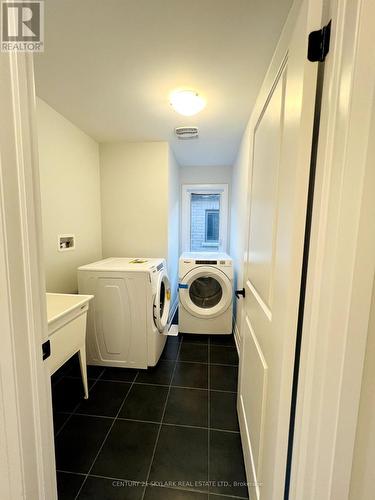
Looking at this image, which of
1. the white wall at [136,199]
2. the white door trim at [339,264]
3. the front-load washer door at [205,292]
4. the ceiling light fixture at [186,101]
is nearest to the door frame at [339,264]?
the white door trim at [339,264]

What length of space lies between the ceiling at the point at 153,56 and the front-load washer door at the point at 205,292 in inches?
60.6

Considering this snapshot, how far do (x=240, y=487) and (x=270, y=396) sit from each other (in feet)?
2.49

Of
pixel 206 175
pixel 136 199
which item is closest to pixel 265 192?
pixel 136 199

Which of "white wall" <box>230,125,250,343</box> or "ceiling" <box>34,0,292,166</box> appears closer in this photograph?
"ceiling" <box>34,0,292,166</box>

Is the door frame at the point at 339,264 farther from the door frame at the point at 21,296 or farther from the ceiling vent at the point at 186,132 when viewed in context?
the ceiling vent at the point at 186,132

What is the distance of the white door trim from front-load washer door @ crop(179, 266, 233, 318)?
6.15 ft

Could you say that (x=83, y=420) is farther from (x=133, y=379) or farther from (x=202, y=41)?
(x=202, y=41)

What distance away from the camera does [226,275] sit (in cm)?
251

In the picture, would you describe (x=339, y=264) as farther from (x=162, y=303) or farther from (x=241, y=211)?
(x=162, y=303)

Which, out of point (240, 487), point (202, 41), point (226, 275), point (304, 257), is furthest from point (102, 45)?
point (240, 487)

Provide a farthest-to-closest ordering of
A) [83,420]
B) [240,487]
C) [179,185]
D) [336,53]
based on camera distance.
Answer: [179,185], [83,420], [240,487], [336,53]

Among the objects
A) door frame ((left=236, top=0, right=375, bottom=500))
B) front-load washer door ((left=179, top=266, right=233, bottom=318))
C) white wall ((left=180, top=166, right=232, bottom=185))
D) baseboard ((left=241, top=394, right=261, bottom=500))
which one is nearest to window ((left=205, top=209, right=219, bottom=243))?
white wall ((left=180, top=166, right=232, bottom=185))

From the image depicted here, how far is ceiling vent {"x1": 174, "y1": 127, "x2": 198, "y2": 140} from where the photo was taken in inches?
84.1

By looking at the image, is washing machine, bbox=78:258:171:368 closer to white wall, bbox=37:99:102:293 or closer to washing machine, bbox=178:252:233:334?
white wall, bbox=37:99:102:293
